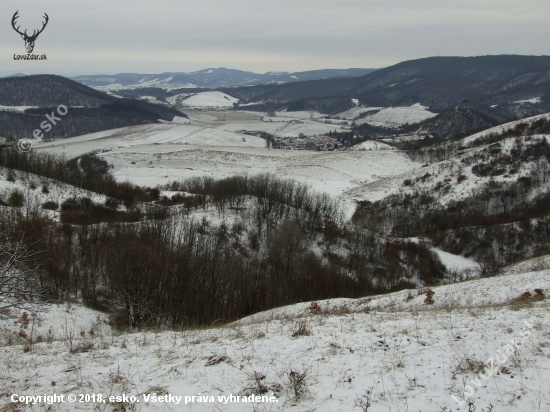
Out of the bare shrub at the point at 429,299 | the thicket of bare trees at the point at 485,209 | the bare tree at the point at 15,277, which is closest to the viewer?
the bare tree at the point at 15,277

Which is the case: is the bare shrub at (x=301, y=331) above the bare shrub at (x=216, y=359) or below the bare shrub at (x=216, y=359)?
below

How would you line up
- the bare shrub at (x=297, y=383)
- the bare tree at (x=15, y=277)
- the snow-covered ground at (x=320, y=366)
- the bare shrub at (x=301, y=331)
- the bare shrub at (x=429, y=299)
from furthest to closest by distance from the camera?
the bare shrub at (x=429, y=299)
the bare tree at (x=15, y=277)
the bare shrub at (x=301, y=331)
the bare shrub at (x=297, y=383)
the snow-covered ground at (x=320, y=366)

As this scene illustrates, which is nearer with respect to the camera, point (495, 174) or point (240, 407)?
point (240, 407)

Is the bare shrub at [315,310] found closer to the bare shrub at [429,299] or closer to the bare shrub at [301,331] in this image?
the bare shrub at [301,331]

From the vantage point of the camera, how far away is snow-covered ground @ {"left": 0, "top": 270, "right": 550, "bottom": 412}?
21.9 ft

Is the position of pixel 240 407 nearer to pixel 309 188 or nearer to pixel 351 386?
pixel 351 386

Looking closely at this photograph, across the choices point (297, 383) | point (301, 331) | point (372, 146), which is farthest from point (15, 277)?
point (372, 146)

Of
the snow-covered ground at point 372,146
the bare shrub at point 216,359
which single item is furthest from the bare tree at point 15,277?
the snow-covered ground at point 372,146

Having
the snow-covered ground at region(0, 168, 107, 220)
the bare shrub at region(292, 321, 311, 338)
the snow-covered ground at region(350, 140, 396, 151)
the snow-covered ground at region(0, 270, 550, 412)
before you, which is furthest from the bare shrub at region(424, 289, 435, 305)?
the snow-covered ground at region(350, 140, 396, 151)

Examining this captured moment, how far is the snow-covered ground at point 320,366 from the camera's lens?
21.9 feet

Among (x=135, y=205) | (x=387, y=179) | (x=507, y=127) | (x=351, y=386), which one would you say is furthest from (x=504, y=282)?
(x=507, y=127)

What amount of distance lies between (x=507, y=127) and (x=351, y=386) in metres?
115

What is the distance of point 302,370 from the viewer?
7.88 meters

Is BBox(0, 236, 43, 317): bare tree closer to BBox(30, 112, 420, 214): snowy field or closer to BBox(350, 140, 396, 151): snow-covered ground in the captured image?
BBox(30, 112, 420, 214): snowy field
